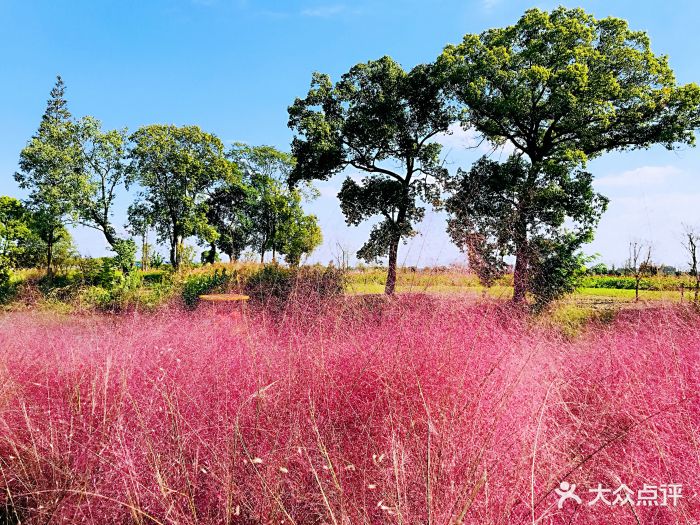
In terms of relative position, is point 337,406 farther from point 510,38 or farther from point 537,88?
point 510,38

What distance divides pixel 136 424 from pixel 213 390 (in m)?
0.57

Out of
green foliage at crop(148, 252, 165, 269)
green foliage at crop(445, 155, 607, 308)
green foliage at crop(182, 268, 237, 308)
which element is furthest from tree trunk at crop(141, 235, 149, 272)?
green foliage at crop(445, 155, 607, 308)

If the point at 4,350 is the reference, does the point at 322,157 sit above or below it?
above

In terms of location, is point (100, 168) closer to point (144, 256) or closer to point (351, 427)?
point (144, 256)

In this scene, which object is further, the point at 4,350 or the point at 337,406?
the point at 4,350

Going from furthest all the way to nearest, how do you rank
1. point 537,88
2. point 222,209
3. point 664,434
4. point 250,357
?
1. point 222,209
2. point 537,88
3. point 250,357
4. point 664,434

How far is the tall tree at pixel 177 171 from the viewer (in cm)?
2148

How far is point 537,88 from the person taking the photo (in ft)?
37.8

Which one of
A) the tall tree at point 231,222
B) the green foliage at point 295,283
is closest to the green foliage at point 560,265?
the green foliage at point 295,283

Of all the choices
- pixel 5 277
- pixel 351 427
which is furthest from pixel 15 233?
pixel 351 427

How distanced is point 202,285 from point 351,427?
10854mm

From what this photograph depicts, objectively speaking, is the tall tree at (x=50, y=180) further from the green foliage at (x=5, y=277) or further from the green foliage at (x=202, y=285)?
the green foliage at (x=202, y=285)

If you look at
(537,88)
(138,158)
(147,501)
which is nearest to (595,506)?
(147,501)

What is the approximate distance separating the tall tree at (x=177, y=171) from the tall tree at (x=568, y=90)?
14731 millimetres
